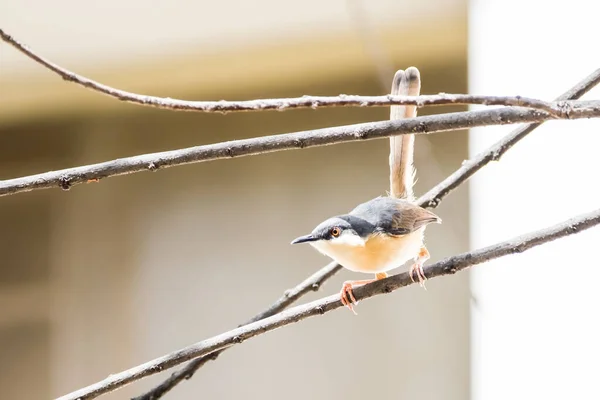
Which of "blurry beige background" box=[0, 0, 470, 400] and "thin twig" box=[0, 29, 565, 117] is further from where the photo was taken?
"blurry beige background" box=[0, 0, 470, 400]

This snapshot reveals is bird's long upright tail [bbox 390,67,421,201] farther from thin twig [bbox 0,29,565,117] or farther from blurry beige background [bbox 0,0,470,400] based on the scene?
blurry beige background [bbox 0,0,470,400]

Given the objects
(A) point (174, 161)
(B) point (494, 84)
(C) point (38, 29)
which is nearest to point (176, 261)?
(C) point (38, 29)

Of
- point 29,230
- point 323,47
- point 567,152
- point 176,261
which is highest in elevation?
point 323,47

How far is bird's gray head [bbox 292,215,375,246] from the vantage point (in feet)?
1.56

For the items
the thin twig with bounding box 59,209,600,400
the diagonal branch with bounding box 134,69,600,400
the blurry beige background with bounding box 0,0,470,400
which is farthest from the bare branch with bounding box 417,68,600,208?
the blurry beige background with bounding box 0,0,470,400

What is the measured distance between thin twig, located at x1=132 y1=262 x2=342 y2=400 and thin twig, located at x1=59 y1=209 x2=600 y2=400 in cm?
7

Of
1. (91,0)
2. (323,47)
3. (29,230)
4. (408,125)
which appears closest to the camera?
(408,125)

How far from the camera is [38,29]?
44.3 inches

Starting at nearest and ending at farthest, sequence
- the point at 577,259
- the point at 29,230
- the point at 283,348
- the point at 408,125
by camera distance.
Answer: the point at 408,125, the point at 577,259, the point at 283,348, the point at 29,230

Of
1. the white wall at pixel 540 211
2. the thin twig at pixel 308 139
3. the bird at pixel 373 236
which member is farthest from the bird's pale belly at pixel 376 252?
the white wall at pixel 540 211

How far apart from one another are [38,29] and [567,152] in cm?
95

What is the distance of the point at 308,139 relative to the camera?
35cm

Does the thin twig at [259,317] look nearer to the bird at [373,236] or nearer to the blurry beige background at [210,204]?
the bird at [373,236]

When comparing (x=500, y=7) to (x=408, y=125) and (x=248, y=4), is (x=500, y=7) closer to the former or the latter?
(x=248, y=4)
